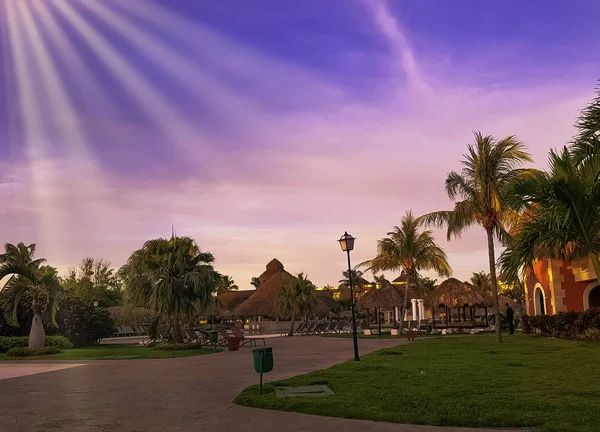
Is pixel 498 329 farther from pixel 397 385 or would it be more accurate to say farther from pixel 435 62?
pixel 397 385

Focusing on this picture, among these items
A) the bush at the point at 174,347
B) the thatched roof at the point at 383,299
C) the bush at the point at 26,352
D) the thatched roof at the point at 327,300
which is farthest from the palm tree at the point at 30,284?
the thatched roof at the point at 327,300

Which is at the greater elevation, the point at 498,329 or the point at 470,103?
the point at 470,103

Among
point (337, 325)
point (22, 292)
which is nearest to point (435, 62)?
point (22, 292)

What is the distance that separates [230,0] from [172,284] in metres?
11.7

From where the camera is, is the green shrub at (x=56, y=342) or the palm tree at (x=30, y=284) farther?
the green shrub at (x=56, y=342)

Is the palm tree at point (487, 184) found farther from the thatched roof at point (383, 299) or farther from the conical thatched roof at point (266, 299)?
the conical thatched roof at point (266, 299)

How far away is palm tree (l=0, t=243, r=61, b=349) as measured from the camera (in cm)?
2116

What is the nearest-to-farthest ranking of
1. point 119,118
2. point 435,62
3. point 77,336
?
point 435,62, point 119,118, point 77,336

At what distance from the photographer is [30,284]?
2122 centimetres

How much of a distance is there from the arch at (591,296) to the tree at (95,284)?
109 ft

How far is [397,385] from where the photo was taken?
989cm

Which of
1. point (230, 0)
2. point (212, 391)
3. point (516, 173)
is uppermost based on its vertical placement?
point (230, 0)

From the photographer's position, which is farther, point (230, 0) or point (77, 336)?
point (77, 336)

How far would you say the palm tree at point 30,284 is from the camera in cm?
2116
